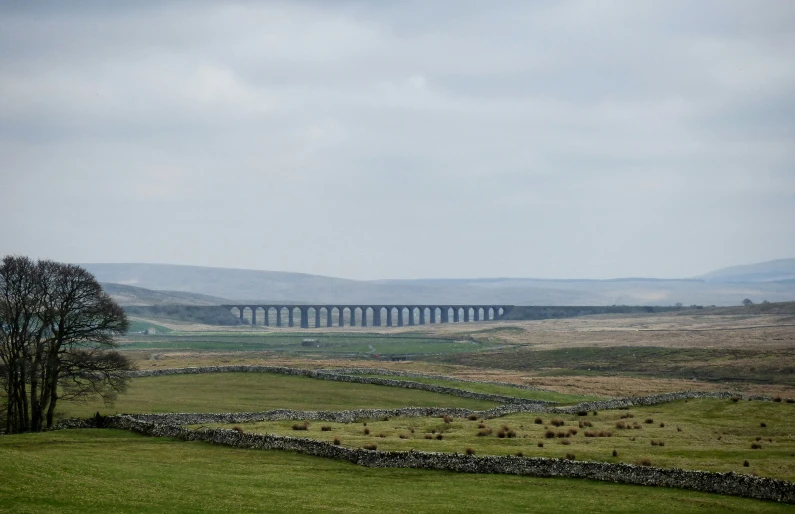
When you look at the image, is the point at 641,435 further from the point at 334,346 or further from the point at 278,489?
the point at 334,346

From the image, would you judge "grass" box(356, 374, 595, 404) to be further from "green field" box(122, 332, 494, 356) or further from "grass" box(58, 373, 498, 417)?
"green field" box(122, 332, 494, 356)

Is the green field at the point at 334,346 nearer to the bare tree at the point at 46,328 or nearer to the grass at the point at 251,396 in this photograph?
the grass at the point at 251,396

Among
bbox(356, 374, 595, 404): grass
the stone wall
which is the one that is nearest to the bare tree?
the stone wall

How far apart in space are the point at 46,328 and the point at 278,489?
31.4 m

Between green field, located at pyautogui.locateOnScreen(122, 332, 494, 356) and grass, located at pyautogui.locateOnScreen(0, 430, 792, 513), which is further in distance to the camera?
green field, located at pyautogui.locateOnScreen(122, 332, 494, 356)

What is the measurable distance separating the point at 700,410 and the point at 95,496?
43424mm

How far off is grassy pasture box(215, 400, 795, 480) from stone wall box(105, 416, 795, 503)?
2064mm

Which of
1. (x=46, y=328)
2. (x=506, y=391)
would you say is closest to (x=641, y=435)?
(x=506, y=391)

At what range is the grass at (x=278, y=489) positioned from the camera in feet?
85.4

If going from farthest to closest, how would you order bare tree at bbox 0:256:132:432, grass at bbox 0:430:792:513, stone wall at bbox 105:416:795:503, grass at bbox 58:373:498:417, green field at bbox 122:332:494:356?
green field at bbox 122:332:494:356, grass at bbox 58:373:498:417, bare tree at bbox 0:256:132:432, stone wall at bbox 105:416:795:503, grass at bbox 0:430:792:513

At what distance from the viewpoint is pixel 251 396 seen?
211ft

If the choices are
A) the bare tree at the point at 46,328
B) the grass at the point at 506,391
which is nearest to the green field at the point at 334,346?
the grass at the point at 506,391

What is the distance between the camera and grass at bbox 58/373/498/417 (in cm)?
5719

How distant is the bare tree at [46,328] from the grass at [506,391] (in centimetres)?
2766
